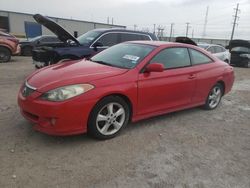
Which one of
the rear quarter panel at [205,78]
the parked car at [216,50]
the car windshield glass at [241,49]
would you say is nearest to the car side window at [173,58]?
the rear quarter panel at [205,78]

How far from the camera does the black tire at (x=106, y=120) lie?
3.91 meters

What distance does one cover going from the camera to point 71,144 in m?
3.93

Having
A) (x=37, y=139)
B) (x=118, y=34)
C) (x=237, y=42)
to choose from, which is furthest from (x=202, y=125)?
(x=237, y=42)

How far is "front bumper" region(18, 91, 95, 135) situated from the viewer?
3611mm

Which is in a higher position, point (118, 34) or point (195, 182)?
point (118, 34)

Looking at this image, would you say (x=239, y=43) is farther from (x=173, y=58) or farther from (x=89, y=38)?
(x=173, y=58)

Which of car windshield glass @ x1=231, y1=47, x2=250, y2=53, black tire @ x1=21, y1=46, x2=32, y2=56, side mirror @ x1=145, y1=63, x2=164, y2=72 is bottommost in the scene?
black tire @ x1=21, y1=46, x2=32, y2=56

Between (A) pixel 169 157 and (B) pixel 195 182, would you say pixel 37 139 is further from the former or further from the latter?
(B) pixel 195 182

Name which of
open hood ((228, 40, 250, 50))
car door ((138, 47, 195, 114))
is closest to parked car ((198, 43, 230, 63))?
open hood ((228, 40, 250, 50))

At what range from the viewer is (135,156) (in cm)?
370

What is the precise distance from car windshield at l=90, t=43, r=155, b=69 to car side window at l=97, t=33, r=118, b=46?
3.39 meters

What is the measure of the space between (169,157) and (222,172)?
70 centimetres

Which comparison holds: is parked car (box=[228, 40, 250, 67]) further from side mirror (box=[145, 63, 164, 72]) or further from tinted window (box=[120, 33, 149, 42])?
side mirror (box=[145, 63, 164, 72])

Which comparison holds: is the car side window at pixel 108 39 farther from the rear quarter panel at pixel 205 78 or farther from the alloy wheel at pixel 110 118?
the alloy wheel at pixel 110 118
